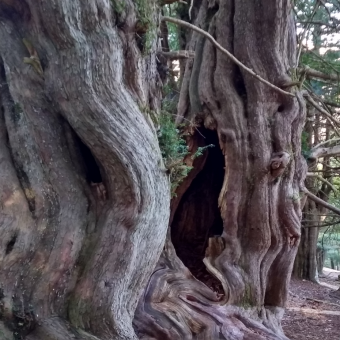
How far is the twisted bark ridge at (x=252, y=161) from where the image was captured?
4.82 meters

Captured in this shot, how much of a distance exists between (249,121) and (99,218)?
8.36ft

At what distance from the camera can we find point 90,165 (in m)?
3.26

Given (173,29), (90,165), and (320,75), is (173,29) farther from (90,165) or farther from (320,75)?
(90,165)

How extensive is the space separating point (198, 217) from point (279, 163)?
1537mm

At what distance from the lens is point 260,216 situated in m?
4.89

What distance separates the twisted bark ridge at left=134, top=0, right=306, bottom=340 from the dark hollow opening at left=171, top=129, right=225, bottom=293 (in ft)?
1.63

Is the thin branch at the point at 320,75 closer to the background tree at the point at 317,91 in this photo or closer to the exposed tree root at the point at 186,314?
the background tree at the point at 317,91

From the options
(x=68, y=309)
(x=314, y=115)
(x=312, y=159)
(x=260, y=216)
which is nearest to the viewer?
(x=68, y=309)

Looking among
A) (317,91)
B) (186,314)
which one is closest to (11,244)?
(186,314)

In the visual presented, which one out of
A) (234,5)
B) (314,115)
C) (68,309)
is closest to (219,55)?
(234,5)

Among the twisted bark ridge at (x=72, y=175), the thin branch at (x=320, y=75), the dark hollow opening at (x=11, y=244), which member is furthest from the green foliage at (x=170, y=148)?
the thin branch at (x=320, y=75)

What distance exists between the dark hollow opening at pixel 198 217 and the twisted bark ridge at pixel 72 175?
2.70m

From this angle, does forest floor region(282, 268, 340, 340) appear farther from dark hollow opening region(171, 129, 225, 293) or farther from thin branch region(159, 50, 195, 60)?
thin branch region(159, 50, 195, 60)

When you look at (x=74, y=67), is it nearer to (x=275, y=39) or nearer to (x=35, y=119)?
(x=35, y=119)
